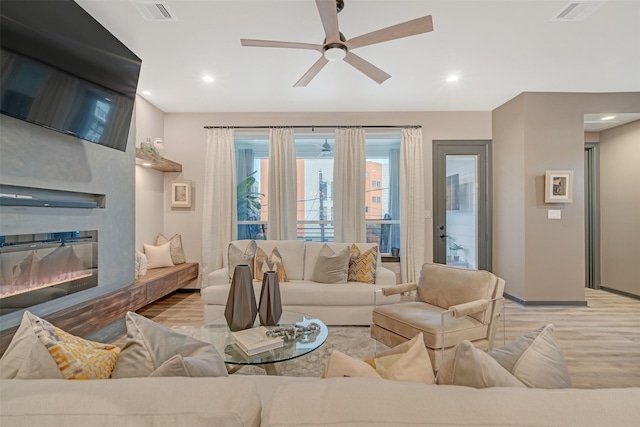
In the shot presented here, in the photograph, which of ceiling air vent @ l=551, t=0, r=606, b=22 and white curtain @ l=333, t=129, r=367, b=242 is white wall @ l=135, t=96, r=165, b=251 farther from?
ceiling air vent @ l=551, t=0, r=606, b=22

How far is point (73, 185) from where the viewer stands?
2.45 m

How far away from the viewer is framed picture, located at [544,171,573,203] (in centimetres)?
380

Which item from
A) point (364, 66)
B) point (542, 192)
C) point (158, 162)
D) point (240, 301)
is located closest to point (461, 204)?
point (542, 192)

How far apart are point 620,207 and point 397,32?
4.66 metres

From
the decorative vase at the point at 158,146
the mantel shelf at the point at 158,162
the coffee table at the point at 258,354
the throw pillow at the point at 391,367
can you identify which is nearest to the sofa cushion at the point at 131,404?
the throw pillow at the point at 391,367

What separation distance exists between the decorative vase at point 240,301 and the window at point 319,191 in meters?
2.81

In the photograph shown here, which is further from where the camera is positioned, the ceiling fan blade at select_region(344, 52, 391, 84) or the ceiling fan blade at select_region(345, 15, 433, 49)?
the ceiling fan blade at select_region(344, 52, 391, 84)

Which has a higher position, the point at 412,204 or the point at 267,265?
the point at 412,204

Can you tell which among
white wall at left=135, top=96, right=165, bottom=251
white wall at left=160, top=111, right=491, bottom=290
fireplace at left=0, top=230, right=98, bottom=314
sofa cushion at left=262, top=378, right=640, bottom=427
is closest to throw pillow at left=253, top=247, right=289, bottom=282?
fireplace at left=0, top=230, right=98, bottom=314

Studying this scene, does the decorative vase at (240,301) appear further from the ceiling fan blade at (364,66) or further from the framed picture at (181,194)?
the framed picture at (181,194)

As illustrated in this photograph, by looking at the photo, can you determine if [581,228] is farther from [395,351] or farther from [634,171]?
[395,351]

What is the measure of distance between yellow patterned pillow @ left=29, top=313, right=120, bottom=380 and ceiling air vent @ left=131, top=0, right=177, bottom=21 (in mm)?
2302

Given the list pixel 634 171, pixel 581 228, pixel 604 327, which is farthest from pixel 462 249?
pixel 634 171

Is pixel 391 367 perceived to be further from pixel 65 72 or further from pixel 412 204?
pixel 412 204
